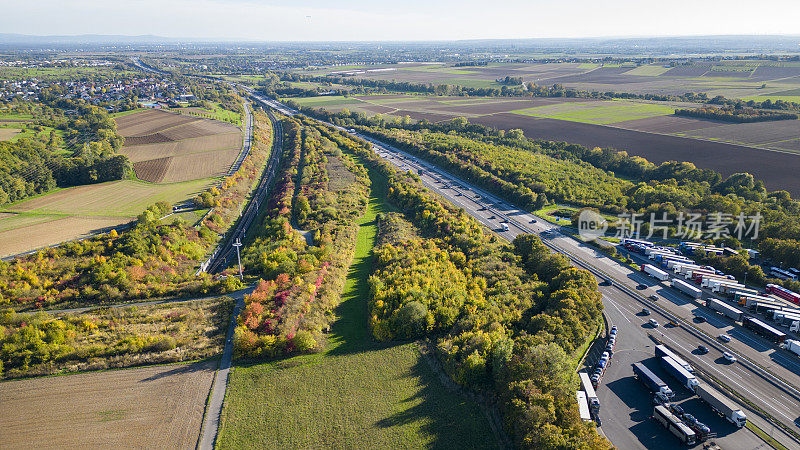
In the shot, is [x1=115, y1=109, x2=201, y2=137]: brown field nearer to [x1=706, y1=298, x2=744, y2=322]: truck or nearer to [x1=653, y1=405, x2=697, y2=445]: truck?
[x1=653, y1=405, x2=697, y2=445]: truck

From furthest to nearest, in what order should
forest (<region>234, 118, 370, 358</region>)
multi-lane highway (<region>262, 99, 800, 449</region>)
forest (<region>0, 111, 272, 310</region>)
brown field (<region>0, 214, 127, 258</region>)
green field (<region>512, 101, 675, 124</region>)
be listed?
green field (<region>512, 101, 675, 124</region>) → brown field (<region>0, 214, 127, 258</region>) → forest (<region>0, 111, 272, 310</region>) → forest (<region>234, 118, 370, 358</region>) → multi-lane highway (<region>262, 99, 800, 449</region>)

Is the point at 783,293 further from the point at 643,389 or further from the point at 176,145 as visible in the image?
the point at 176,145

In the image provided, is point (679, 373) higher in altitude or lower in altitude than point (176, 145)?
lower

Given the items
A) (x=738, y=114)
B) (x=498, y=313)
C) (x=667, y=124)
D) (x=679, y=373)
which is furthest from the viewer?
(x=667, y=124)

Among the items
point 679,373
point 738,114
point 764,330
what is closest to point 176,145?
point 679,373

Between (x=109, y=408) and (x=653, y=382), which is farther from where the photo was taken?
(x=653, y=382)

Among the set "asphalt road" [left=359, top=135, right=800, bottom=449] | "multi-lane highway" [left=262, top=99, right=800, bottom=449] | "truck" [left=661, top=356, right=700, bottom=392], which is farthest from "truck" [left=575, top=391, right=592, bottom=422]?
"truck" [left=661, top=356, right=700, bottom=392]

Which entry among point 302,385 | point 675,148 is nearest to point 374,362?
point 302,385
